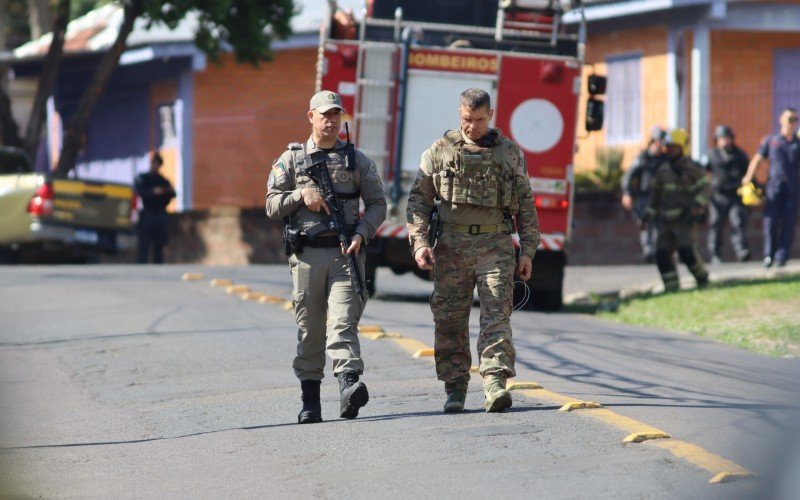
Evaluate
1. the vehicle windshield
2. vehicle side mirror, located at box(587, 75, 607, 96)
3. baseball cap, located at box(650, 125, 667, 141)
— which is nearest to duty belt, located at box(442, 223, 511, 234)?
vehicle side mirror, located at box(587, 75, 607, 96)

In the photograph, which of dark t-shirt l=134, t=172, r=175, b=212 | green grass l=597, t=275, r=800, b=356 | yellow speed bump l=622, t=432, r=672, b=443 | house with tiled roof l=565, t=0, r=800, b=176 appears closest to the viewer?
yellow speed bump l=622, t=432, r=672, b=443

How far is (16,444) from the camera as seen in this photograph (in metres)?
8.28

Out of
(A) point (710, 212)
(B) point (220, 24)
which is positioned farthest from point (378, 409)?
(B) point (220, 24)

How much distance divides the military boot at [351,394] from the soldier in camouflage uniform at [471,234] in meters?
0.57

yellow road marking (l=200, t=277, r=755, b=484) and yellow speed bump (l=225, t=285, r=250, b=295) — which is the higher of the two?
yellow road marking (l=200, t=277, r=755, b=484)

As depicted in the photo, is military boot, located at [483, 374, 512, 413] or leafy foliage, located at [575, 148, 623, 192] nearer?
military boot, located at [483, 374, 512, 413]

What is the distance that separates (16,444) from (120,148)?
86.9 ft

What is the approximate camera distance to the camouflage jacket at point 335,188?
8.53m

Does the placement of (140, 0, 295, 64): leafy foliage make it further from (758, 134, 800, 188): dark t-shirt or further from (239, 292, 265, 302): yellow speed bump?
(758, 134, 800, 188): dark t-shirt

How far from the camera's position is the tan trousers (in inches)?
333

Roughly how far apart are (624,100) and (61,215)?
397 inches

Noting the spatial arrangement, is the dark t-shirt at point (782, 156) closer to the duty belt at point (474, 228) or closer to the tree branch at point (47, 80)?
the duty belt at point (474, 228)

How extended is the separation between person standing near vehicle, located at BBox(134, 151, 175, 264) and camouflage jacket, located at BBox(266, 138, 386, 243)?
1528 centimetres

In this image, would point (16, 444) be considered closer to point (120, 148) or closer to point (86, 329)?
point (86, 329)
